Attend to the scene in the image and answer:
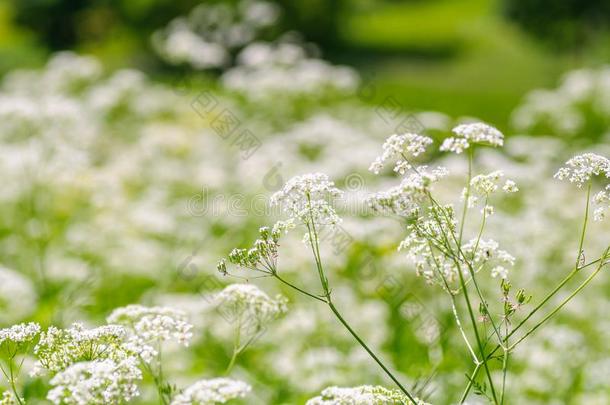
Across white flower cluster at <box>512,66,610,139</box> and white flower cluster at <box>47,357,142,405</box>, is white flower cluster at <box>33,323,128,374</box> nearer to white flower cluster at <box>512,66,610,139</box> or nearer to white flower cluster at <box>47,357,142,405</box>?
white flower cluster at <box>47,357,142,405</box>

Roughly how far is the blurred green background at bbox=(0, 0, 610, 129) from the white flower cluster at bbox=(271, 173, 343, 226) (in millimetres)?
16497

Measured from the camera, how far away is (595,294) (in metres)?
6.87

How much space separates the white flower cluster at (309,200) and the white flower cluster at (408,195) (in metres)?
0.17

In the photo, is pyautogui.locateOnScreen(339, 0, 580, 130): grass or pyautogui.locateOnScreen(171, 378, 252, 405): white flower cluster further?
pyautogui.locateOnScreen(339, 0, 580, 130): grass

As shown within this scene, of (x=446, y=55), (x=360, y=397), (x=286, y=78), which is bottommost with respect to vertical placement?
(x=360, y=397)

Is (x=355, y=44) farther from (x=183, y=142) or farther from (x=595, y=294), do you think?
(x=595, y=294)

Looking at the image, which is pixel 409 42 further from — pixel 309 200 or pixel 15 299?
pixel 309 200

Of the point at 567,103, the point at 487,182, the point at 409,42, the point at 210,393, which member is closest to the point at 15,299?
the point at 210,393

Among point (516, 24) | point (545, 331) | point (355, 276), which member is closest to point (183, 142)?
A: point (355, 276)

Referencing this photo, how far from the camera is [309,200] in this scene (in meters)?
2.83

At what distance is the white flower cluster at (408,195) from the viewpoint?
2.64 metres

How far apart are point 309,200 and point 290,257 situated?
373cm

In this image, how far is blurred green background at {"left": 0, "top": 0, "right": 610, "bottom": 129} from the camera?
25.4m

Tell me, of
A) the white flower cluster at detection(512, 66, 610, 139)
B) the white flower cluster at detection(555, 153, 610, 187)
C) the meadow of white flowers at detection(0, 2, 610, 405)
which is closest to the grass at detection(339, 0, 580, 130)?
the white flower cluster at detection(512, 66, 610, 139)
